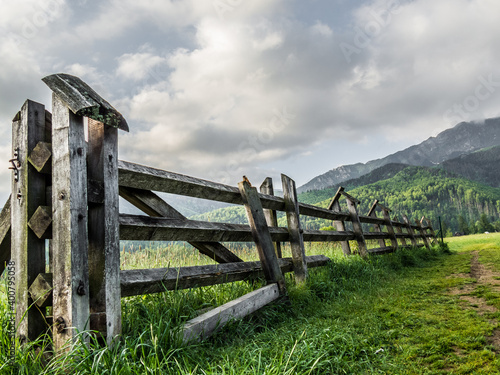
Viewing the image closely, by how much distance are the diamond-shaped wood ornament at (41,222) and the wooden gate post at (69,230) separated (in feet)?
0.19

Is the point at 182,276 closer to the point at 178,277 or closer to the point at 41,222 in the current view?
the point at 178,277

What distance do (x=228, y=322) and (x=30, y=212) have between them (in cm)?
165

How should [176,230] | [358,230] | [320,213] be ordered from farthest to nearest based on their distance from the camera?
[358,230] → [320,213] → [176,230]

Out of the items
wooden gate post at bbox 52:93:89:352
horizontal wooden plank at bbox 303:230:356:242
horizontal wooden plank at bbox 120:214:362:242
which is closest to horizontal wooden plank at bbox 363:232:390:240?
horizontal wooden plank at bbox 303:230:356:242

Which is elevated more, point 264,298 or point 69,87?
point 69,87

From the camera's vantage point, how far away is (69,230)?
1888mm

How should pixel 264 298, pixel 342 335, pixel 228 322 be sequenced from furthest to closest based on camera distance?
pixel 264 298, pixel 228 322, pixel 342 335

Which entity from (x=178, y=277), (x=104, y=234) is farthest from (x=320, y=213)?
(x=104, y=234)

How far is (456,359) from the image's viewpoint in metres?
2.26

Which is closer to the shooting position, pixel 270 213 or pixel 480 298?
pixel 480 298

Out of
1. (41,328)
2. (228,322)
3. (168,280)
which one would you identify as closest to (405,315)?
(228,322)

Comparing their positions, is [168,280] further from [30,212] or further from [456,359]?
[456,359]

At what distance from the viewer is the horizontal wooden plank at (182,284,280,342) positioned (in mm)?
2322

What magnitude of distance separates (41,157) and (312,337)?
2.20m
